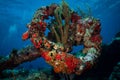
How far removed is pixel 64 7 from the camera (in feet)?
22.9

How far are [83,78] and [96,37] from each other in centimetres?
244

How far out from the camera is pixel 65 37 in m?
6.92

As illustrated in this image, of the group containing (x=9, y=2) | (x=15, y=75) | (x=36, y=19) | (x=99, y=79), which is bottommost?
(x=99, y=79)

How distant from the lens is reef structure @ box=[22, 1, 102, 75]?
5828 mm

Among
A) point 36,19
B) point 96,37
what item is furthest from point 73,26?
point 36,19

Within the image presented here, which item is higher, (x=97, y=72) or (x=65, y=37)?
(x=65, y=37)

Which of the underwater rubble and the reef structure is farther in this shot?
the underwater rubble

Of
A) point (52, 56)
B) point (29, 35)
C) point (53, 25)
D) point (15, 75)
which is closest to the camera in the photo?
point (52, 56)

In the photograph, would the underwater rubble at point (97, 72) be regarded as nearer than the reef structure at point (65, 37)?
No

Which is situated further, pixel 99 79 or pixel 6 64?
pixel 99 79

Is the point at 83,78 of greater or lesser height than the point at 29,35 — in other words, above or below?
below

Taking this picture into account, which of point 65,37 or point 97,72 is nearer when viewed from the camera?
point 65,37

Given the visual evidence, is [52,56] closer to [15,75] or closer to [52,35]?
[52,35]

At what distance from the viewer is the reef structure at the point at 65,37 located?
19.1 feet
